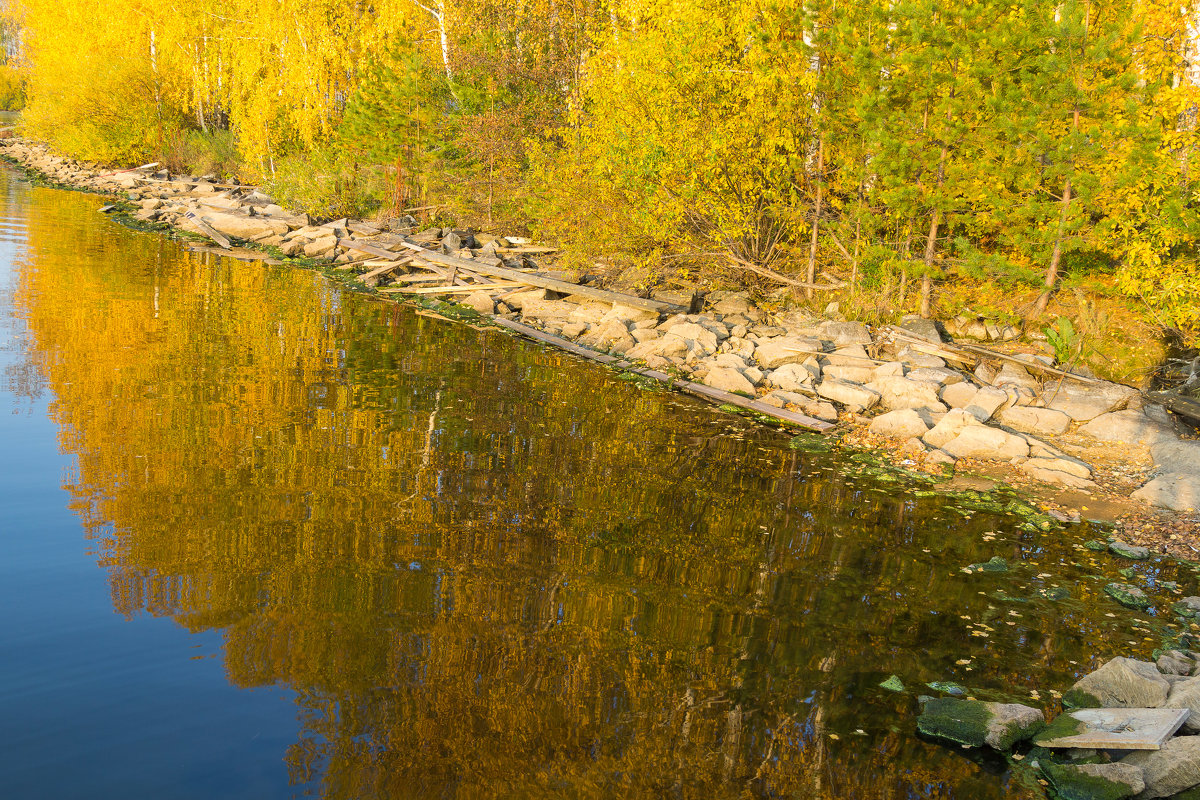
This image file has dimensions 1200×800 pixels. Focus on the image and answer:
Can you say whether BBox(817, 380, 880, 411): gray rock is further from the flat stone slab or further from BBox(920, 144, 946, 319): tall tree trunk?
the flat stone slab

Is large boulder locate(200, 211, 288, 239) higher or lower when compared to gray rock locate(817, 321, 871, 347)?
higher

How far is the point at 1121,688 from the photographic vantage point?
586cm

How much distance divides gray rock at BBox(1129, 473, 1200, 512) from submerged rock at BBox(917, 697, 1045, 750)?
535 cm

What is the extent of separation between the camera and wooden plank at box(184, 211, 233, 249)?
89.0 ft

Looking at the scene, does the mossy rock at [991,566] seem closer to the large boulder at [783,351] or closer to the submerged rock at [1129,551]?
the submerged rock at [1129,551]

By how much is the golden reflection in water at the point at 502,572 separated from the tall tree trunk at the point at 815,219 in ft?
19.8

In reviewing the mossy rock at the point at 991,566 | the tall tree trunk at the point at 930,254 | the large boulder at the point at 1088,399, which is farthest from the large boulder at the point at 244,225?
the mossy rock at the point at 991,566

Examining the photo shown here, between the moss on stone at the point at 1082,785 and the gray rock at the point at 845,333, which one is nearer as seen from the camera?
the moss on stone at the point at 1082,785

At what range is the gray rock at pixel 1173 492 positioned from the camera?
32.0 ft

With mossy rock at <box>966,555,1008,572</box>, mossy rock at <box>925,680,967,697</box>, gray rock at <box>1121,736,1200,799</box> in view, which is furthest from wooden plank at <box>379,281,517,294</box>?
gray rock at <box>1121,736,1200,799</box>

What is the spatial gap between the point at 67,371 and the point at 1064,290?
1523cm

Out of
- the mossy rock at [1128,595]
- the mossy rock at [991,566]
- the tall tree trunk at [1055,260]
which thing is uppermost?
the tall tree trunk at [1055,260]

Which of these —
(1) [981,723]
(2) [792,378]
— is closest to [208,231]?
(2) [792,378]

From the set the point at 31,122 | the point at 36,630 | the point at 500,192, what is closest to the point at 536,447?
the point at 36,630
